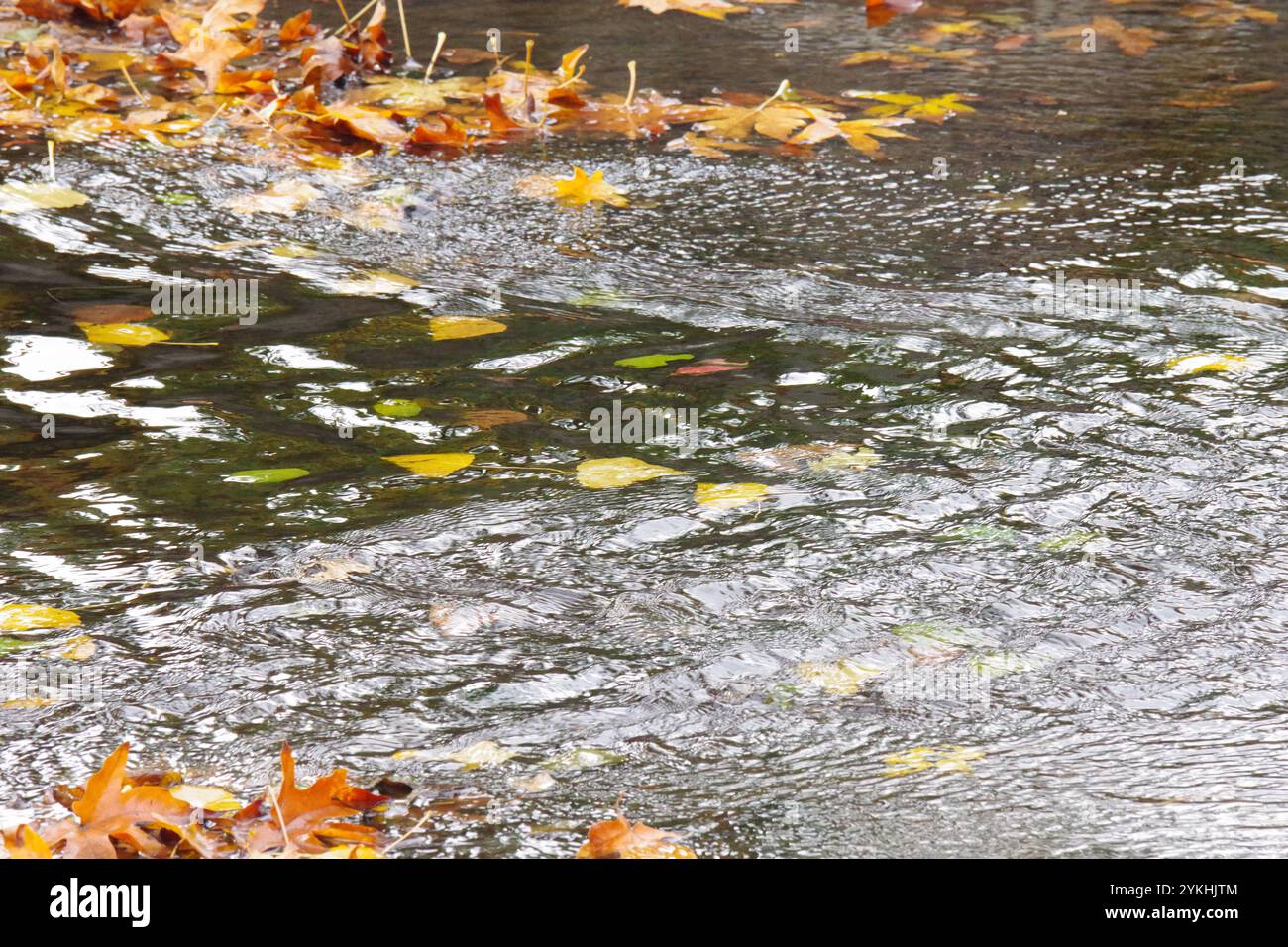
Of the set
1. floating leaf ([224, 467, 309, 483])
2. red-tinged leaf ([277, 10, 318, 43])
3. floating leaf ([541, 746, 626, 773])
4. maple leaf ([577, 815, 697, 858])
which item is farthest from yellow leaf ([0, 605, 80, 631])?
red-tinged leaf ([277, 10, 318, 43])

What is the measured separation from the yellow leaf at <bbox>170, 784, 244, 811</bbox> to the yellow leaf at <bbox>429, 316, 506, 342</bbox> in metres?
1.75

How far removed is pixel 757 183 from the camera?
4.57 m

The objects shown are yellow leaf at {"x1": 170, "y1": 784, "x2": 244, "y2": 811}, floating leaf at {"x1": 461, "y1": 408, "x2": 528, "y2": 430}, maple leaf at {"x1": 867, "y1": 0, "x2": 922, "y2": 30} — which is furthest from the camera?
maple leaf at {"x1": 867, "y1": 0, "x2": 922, "y2": 30}

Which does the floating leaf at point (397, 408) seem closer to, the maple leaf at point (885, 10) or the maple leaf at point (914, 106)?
the maple leaf at point (914, 106)

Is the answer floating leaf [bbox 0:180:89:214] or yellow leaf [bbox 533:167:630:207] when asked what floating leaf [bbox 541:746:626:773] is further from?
floating leaf [bbox 0:180:89:214]

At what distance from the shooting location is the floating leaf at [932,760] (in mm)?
1990

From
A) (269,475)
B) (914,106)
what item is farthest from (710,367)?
(914,106)

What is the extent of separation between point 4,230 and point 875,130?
296 cm

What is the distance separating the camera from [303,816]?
183 centimetres

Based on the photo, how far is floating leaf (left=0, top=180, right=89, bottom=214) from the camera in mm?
4148

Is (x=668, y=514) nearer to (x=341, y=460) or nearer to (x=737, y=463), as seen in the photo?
(x=737, y=463)

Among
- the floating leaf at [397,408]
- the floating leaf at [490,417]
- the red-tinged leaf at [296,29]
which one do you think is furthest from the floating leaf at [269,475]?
the red-tinged leaf at [296,29]

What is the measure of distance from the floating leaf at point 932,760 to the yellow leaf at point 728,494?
2.61 ft
